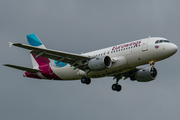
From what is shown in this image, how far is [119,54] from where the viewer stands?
45.9 m

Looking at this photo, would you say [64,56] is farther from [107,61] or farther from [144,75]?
[144,75]

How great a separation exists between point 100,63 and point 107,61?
3.35 feet

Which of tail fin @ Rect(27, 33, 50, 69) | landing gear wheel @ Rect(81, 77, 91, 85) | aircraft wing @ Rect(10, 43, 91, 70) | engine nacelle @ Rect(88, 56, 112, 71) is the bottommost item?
landing gear wheel @ Rect(81, 77, 91, 85)

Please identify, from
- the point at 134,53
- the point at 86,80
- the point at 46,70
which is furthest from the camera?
the point at 46,70

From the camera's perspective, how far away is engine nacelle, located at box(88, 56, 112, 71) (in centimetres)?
4500

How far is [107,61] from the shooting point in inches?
1791

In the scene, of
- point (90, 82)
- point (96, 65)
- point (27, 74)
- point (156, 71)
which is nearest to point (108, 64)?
point (96, 65)

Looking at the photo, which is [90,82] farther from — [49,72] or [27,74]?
[27,74]

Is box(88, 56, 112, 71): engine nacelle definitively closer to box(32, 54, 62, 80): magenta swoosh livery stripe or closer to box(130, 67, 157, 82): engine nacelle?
box(130, 67, 157, 82): engine nacelle

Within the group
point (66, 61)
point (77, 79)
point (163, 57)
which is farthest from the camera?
point (77, 79)

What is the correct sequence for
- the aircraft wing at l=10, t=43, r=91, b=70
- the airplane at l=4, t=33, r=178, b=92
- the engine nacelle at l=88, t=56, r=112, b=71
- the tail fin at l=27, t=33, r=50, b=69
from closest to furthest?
the airplane at l=4, t=33, r=178, b=92 → the aircraft wing at l=10, t=43, r=91, b=70 → the engine nacelle at l=88, t=56, r=112, b=71 → the tail fin at l=27, t=33, r=50, b=69

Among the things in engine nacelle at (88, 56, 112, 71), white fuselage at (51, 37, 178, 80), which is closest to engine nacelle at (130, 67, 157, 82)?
white fuselage at (51, 37, 178, 80)

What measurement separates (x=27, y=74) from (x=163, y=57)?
68.4ft

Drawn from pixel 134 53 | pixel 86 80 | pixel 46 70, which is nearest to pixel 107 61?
pixel 134 53
